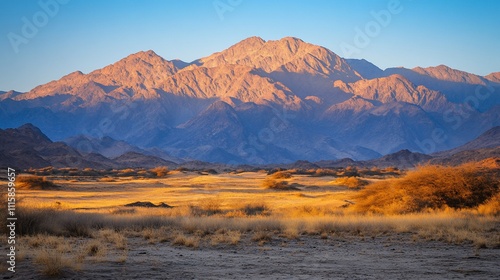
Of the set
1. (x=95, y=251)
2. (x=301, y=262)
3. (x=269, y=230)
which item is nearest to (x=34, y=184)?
(x=269, y=230)

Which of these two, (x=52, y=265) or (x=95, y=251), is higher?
(x=52, y=265)

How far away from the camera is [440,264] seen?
13.8 m

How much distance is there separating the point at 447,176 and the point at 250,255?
1514 cm

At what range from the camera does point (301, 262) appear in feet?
46.6

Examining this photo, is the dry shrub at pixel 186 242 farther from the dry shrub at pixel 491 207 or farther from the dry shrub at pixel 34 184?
the dry shrub at pixel 34 184

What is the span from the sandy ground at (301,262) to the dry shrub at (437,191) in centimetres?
Result: 919

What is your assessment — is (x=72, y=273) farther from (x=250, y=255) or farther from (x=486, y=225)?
(x=486, y=225)

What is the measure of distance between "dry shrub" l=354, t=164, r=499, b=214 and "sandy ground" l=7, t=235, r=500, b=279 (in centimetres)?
919

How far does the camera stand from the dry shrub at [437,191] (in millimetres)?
26953

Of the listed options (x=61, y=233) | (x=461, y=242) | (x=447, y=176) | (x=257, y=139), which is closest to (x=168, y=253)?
(x=61, y=233)

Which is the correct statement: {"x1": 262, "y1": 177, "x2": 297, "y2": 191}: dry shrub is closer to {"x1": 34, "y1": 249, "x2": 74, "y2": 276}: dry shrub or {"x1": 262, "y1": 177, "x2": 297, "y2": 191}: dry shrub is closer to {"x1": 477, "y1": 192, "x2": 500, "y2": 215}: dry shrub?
{"x1": 477, "y1": 192, "x2": 500, "y2": 215}: dry shrub

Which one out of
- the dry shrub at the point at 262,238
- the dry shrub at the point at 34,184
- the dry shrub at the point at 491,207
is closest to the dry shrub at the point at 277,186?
the dry shrub at the point at 34,184

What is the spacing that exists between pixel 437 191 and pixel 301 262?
49.1ft

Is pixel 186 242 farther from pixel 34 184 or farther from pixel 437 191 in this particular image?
pixel 34 184
